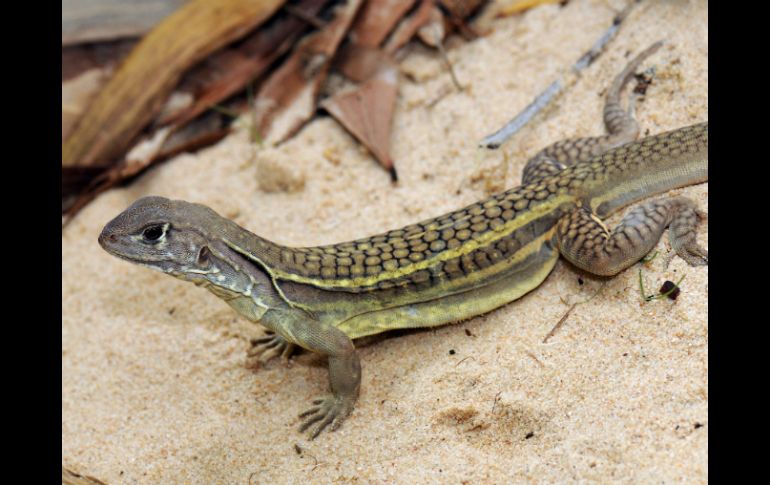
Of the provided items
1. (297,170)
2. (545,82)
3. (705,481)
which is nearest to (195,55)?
(297,170)

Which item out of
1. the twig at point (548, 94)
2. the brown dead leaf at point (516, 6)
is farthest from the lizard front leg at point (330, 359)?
the brown dead leaf at point (516, 6)

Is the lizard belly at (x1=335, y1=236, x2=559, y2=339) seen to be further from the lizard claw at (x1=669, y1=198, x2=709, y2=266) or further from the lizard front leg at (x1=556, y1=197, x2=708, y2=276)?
the lizard claw at (x1=669, y1=198, x2=709, y2=266)

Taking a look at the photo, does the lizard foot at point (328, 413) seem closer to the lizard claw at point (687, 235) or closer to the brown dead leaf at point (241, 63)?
the lizard claw at point (687, 235)

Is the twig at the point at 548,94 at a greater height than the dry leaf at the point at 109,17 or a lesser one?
greater

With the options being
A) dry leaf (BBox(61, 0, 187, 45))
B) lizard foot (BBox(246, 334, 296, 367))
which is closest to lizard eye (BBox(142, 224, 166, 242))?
lizard foot (BBox(246, 334, 296, 367))

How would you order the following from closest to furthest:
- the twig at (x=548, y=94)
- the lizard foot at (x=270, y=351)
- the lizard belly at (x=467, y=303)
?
the lizard belly at (x=467, y=303)
the lizard foot at (x=270, y=351)
the twig at (x=548, y=94)

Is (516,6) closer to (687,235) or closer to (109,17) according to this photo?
(687,235)

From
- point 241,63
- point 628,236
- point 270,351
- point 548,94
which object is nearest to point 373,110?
point 548,94
